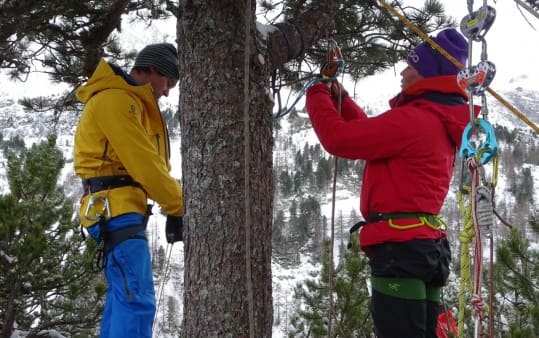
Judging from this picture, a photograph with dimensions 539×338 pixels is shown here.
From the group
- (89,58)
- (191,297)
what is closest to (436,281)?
(191,297)

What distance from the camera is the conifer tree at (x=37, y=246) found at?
482 centimetres

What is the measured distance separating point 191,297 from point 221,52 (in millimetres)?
904

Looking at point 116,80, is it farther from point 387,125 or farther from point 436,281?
point 436,281

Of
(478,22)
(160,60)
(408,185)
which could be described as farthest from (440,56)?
(160,60)

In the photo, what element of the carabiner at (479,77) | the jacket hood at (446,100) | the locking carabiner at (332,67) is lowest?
the carabiner at (479,77)

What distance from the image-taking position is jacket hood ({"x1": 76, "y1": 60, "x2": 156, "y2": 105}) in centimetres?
204

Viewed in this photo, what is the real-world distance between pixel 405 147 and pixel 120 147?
1159mm

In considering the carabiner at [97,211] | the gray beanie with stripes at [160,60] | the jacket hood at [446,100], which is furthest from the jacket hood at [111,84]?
the jacket hood at [446,100]

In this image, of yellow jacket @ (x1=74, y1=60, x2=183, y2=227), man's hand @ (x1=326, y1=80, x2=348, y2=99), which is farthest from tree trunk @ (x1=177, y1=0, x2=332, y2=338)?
man's hand @ (x1=326, y1=80, x2=348, y2=99)

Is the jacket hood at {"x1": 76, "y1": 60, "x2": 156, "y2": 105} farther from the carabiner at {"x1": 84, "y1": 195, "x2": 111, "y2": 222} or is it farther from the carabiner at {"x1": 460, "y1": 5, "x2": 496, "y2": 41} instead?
the carabiner at {"x1": 460, "y1": 5, "x2": 496, "y2": 41}

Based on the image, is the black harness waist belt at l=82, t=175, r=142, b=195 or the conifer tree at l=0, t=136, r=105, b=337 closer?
the black harness waist belt at l=82, t=175, r=142, b=195

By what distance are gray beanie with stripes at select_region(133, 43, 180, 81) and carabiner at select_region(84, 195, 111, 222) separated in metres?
0.73

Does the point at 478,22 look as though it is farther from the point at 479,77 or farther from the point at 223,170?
the point at 223,170

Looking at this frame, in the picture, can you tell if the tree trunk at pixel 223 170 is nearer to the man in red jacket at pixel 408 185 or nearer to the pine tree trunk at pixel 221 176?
the pine tree trunk at pixel 221 176
